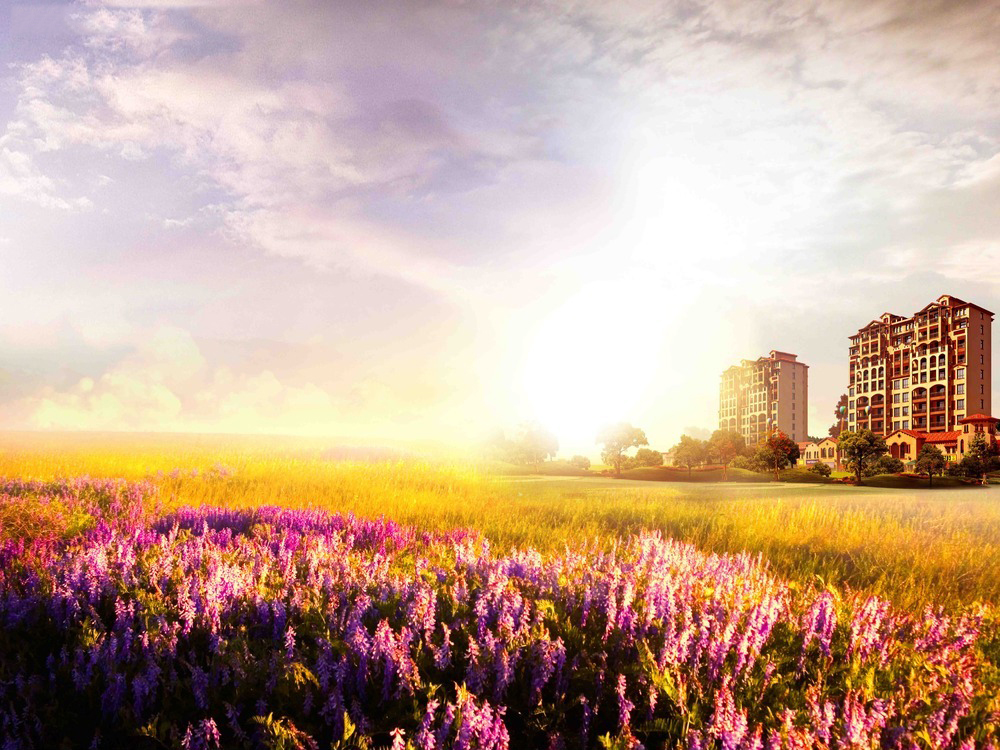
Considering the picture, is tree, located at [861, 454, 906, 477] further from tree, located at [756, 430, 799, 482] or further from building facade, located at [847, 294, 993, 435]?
building facade, located at [847, 294, 993, 435]

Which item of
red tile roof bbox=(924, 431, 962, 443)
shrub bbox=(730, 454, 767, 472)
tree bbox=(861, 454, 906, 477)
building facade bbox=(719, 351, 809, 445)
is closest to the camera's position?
tree bbox=(861, 454, 906, 477)

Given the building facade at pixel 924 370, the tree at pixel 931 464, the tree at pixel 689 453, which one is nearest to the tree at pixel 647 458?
the tree at pixel 689 453

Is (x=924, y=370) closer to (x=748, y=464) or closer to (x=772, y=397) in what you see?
(x=772, y=397)

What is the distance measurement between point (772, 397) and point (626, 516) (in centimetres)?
9884

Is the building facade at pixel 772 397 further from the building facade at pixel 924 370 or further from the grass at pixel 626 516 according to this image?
the grass at pixel 626 516

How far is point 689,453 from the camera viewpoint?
1980 inches

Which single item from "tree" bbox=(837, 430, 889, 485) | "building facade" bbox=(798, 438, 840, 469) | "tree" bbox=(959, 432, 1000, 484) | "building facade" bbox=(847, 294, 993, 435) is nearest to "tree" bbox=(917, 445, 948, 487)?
"tree" bbox=(959, 432, 1000, 484)

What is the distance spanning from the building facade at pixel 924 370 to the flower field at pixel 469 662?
8305cm

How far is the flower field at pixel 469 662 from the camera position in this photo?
307cm

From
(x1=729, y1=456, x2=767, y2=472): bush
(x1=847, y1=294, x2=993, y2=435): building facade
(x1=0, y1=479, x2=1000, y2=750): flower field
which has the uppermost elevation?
(x1=847, y1=294, x2=993, y2=435): building facade

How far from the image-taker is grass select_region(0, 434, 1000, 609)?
28.6 feet

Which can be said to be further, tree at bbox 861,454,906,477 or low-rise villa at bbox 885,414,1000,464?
low-rise villa at bbox 885,414,1000,464

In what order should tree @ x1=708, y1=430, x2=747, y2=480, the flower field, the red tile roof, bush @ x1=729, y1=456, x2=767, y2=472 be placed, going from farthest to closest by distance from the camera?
the red tile roof < tree @ x1=708, y1=430, x2=747, y2=480 < bush @ x1=729, y1=456, x2=767, y2=472 < the flower field

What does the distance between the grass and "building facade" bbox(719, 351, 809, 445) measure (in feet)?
287
